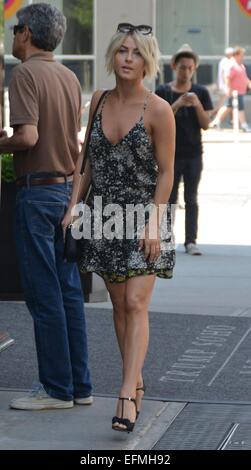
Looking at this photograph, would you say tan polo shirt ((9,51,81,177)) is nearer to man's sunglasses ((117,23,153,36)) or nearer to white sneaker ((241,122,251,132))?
man's sunglasses ((117,23,153,36))

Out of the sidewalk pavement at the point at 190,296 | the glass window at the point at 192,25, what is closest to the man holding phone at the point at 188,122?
the sidewalk pavement at the point at 190,296

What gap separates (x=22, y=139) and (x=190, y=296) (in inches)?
165

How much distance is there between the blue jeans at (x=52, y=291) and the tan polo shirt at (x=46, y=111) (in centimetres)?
14

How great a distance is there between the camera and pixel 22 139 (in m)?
6.13

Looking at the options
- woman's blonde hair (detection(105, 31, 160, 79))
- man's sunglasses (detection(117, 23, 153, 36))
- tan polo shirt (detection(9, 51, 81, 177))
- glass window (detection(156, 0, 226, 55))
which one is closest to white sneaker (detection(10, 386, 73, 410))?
tan polo shirt (detection(9, 51, 81, 177))

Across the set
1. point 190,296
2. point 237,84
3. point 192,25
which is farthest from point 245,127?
point 190,296

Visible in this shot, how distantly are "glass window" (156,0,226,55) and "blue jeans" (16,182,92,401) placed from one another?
81.1 feet

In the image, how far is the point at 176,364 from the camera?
24.8 ft

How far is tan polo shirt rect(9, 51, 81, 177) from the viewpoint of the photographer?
244 inches

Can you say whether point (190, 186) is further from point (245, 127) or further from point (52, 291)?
point (245, 127)

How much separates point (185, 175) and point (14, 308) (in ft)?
10.8

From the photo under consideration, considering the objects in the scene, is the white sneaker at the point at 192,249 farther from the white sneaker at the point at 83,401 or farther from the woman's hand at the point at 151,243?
the woman's hand at the point at 151,243

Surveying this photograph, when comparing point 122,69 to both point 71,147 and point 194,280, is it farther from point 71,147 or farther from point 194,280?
point 194,280
